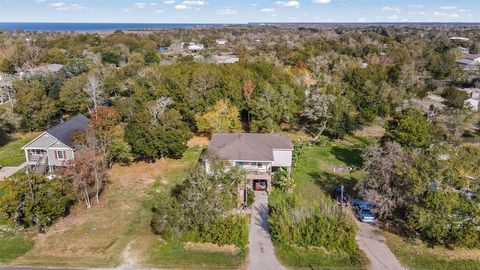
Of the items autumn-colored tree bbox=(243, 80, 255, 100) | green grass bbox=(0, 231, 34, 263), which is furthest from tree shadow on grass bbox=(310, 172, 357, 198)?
green grass bbox=(0, 231, 34, 263)

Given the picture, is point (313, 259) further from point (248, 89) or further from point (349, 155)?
point (248, 89)

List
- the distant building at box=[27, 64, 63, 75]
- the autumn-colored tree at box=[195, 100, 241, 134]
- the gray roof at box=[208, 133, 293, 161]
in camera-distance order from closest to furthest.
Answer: the gray roof at box=[208, 133, 293, 161]
the autumn-colored tree at box=[195, 100, 241, 134]
the distant building at box=[27, 64, 63, 75]

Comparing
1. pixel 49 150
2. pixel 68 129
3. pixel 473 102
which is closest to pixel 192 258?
pixel 49 150

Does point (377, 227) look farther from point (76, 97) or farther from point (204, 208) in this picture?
point (76, 97)

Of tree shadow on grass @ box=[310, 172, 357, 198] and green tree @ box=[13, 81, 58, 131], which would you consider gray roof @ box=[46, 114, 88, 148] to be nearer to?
green tree @ box=[13, 81, 58, 131]

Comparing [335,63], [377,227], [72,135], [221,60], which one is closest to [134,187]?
[72,135]

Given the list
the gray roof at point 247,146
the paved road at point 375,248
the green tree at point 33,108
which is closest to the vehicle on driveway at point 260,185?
the gray roof at point 247,146
